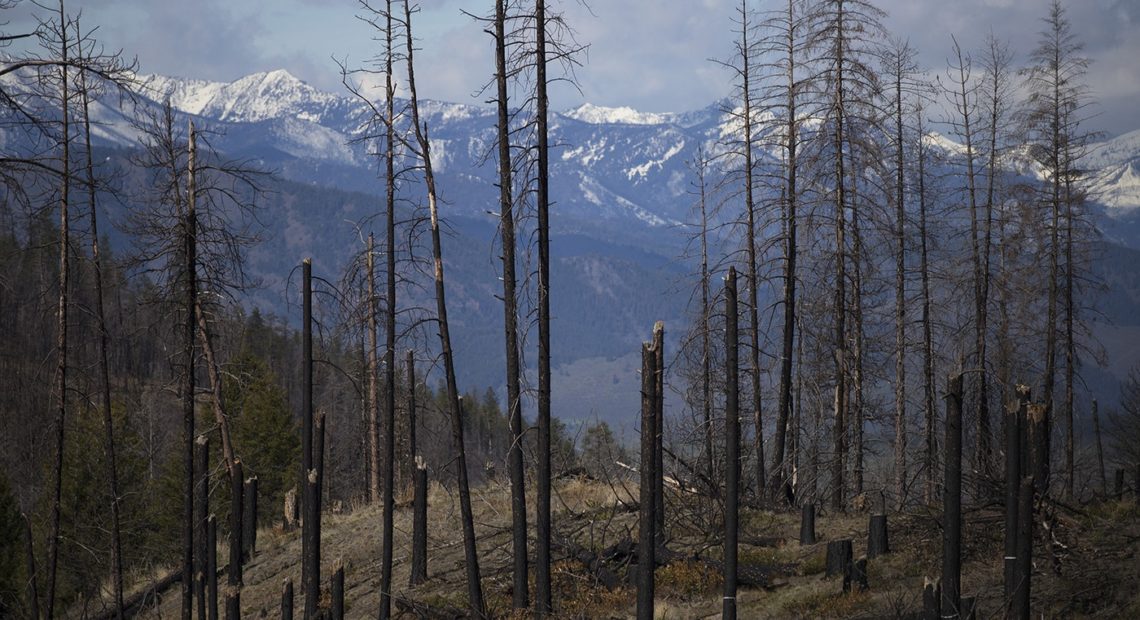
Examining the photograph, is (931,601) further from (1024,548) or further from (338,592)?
(338,592)

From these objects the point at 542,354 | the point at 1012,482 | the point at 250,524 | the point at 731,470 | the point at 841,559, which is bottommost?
the point at 250,524

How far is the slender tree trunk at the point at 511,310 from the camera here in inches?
604

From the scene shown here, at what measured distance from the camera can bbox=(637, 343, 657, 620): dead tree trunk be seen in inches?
501

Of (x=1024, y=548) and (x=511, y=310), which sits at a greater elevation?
(x=511, y=310)

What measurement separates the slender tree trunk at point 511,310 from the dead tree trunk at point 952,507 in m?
6.19

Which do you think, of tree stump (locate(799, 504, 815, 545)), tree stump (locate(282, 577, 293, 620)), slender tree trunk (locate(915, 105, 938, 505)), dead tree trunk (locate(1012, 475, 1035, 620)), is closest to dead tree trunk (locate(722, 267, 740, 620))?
dead tree trunk (locate(1012, 475, 1035, 620))

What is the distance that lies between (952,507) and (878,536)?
5132mm

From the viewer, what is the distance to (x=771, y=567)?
16.3 meters

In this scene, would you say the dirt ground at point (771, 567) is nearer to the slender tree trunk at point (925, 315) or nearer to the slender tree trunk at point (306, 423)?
the slender tree trunk at point (306, 423)

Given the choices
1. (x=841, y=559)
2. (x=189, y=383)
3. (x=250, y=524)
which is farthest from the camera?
(x=250, y=524)

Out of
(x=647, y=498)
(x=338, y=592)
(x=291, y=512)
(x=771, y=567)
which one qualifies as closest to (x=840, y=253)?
(x=771, y=567)

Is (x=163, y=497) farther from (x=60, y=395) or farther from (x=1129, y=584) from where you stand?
A: (x=1129, y=584)

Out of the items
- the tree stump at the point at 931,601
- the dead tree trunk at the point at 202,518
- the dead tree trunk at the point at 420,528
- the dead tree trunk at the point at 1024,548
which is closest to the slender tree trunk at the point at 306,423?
the dead tree trunk at the point at 202,518

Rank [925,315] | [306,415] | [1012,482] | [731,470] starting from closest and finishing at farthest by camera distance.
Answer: [1012,482] → [731,470] → [306,415] → [925,315]
